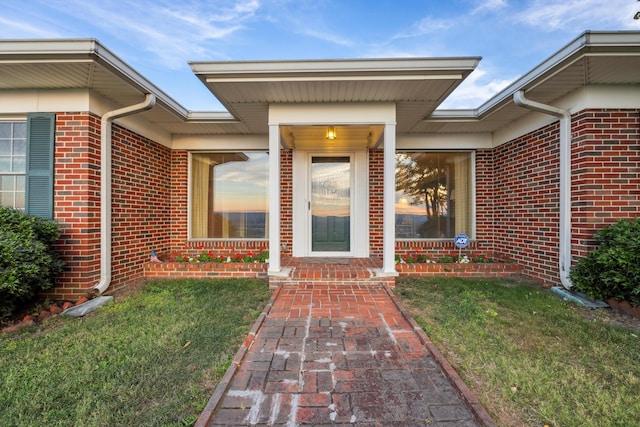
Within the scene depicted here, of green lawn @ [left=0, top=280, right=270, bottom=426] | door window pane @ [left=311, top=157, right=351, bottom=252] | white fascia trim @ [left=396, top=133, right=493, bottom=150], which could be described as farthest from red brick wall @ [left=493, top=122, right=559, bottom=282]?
green lawn @ [left=0, top=280, right=270, bottom=426]

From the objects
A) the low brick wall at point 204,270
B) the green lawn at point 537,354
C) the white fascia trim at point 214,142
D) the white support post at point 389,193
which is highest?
the white fascia trim at point 214,142

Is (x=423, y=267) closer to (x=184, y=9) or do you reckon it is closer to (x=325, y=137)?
(x=325, y=137)

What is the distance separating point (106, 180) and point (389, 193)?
3922 mm

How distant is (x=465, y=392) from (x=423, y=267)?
9.90 feet

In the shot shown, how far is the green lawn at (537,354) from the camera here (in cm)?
154

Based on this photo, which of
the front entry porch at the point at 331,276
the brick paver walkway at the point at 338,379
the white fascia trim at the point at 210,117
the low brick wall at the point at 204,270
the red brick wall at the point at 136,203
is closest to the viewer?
the brick paver walkway at the point at 338,379

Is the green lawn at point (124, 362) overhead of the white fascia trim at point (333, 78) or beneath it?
beneath

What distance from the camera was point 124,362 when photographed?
6.64ft

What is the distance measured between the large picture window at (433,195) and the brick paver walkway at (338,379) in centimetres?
306

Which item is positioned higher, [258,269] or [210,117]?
[210,117]

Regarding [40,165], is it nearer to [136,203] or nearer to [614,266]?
[136,203]

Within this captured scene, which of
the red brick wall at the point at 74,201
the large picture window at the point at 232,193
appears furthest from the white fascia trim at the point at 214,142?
the red brick wall at the point at 74,201

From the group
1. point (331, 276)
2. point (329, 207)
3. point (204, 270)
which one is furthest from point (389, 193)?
point (204, 270)

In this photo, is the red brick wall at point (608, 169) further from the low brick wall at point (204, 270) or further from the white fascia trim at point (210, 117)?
the white fascia trim at point (210, 117)
